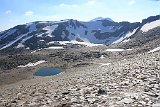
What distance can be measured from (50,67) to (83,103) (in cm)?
7587

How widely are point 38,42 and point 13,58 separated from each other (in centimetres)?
5912

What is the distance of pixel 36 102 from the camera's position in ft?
70.4

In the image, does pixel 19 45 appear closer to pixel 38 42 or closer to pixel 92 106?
pixel 38 42

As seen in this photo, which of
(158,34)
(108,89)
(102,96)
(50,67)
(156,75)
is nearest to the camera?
(102,96)

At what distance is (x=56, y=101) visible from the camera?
20.5m

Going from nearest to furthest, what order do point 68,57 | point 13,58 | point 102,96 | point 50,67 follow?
point 102,96, point 50,67, point 68,57, point 13,58

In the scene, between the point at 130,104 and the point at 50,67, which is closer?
the point at 130,104

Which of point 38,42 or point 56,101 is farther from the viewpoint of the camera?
point 38,42

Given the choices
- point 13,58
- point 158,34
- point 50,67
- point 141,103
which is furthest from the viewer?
point 158,34

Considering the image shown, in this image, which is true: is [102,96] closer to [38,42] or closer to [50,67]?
[50,67]

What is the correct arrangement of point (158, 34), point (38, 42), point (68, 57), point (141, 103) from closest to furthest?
1. point (141, 103)
2. point (68, 57)
3. point (158, 34)
4. point (38, 42)

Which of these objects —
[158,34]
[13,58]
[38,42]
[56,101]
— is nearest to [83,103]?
[56,101]

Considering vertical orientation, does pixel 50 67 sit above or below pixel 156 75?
below

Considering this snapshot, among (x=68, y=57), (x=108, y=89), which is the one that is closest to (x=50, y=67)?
(x=68, y=57)
